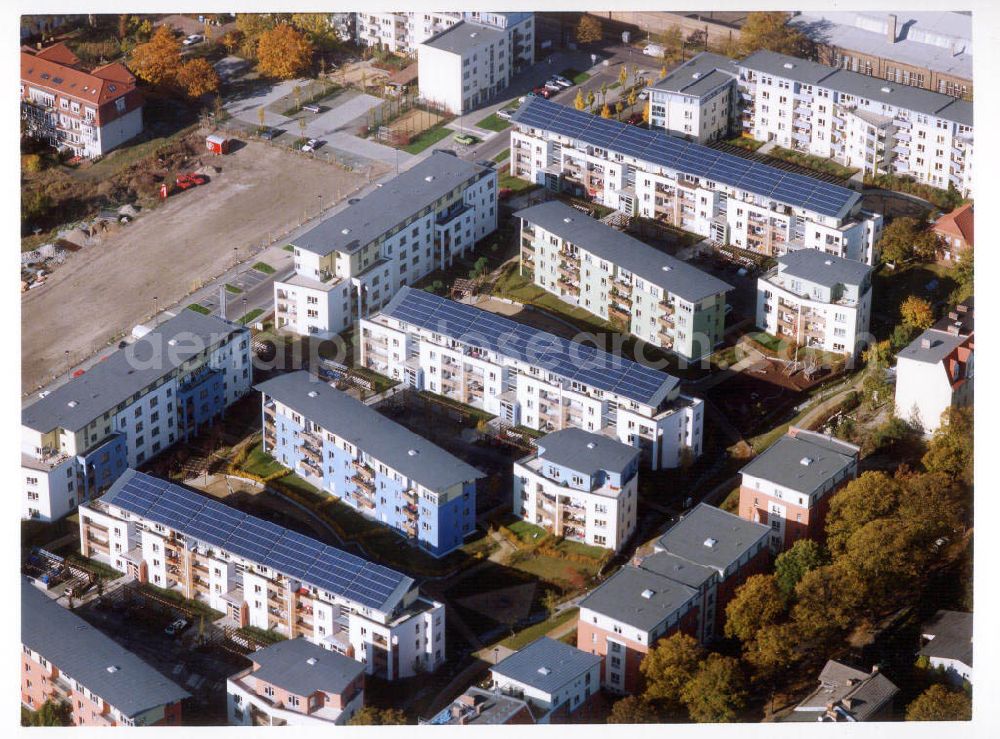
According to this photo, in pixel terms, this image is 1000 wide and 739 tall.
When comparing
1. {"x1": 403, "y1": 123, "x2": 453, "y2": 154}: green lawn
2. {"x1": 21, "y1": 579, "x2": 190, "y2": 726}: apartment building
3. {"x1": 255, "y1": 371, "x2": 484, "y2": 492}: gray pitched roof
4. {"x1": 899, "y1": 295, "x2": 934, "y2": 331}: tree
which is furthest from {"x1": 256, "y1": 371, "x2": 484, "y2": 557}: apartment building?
{"x1": 403, "y1": 123, "x2": 453, "y2": 154}: green lawn

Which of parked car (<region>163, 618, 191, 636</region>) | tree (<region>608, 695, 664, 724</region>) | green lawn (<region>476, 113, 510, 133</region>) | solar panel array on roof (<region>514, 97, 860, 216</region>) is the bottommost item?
parked car (<region>163, 618, 191, 636</region>)

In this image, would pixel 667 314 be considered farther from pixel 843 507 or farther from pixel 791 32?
pixel 791 32

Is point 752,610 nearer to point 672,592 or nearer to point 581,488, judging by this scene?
point 672,592

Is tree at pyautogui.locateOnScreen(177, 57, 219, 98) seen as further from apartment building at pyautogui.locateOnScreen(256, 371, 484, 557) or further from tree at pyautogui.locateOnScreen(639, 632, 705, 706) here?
tree at pyautogui.locateOnScreen(639, 632, 705, 706)

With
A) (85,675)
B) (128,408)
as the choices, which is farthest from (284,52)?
(85,675)

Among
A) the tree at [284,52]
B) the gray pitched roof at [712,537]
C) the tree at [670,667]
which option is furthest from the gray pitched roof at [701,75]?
the tree at [670,667]

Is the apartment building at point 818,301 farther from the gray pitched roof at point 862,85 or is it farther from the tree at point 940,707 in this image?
the tree at point 940,707

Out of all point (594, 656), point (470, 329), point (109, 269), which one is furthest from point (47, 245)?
point (594, 656)
